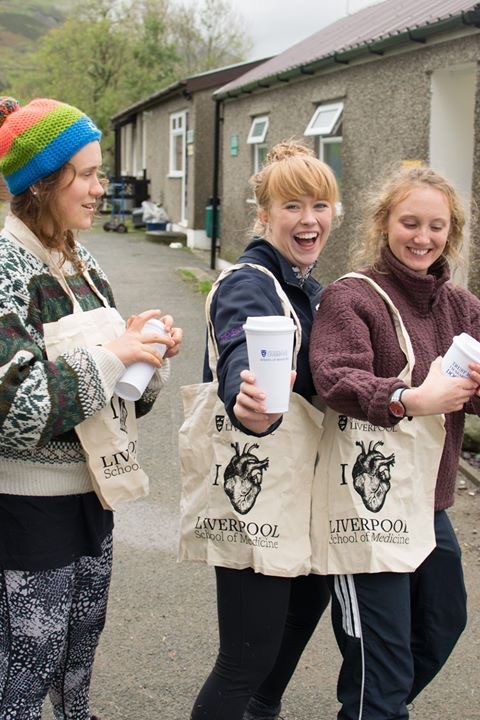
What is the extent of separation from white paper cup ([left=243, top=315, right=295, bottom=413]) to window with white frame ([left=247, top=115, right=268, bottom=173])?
40.4ft

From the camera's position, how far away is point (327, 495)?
2205mm

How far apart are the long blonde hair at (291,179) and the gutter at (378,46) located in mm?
5106

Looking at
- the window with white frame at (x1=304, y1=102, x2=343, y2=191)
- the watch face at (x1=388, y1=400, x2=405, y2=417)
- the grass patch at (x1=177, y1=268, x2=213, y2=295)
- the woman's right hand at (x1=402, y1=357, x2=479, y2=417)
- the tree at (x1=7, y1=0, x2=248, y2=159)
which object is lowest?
the grass patch at (x1=177, y1=268, x2=213, y2=295)

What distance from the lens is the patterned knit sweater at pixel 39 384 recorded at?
189 centimetres

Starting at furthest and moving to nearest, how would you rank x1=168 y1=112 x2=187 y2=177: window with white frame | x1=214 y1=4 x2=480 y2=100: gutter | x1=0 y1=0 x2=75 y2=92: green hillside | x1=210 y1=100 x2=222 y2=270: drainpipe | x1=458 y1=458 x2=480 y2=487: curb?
x1=0 y1=0 x2=75 y2=92: green hillside → x1=168 y1=112 x2=187 y2=177: window with white frame → x1=210 y1=100 x2=222 y2=270: drainpipe → x1=214 y1=4 x2=480 y2=100: gutter → x1=458 y1=458 x2=480 y2=487: curb

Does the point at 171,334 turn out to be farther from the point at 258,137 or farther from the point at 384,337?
the point at 258,137

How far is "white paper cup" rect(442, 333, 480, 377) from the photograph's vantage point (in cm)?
197

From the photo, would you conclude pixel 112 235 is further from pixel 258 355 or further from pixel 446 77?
pixel 258 355

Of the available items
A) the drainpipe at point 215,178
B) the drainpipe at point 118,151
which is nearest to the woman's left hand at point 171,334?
the drainpipe at point 215,178

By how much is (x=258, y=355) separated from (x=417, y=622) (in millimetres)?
1097

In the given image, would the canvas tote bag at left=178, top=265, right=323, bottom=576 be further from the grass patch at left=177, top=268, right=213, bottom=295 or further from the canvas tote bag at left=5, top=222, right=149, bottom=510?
the grass patch at left=177, top=268, right=213, bottom=295

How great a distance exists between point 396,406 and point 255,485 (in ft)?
1.40

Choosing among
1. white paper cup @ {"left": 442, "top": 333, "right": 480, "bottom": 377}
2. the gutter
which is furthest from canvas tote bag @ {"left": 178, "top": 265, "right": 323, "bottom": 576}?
the gutter

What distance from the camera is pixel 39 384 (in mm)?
1904
